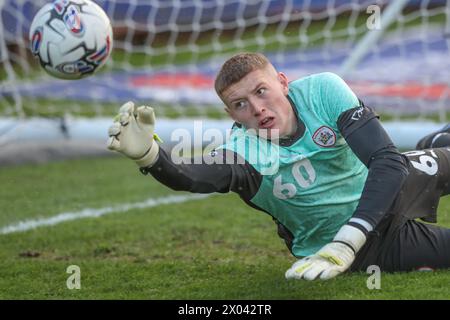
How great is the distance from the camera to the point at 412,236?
4078mm

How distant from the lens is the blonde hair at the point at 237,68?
3.82 metres

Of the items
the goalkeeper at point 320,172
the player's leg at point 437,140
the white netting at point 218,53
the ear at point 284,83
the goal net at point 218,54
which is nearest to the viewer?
the goalkeeper at point 320,172

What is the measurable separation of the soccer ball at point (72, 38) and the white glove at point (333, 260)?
2078 mm

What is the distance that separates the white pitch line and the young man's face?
2249mm

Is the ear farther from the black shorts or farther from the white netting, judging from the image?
the white netting

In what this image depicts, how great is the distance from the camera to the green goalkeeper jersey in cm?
385

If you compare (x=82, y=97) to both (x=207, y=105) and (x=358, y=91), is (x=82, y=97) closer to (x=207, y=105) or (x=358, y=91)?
(x=207, y=105)

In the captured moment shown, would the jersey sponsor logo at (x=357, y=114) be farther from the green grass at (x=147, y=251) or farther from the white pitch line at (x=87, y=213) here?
the white pitch line at (x=87, y=213)

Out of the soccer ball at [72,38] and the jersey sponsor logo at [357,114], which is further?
the soccer ball at [72,38]

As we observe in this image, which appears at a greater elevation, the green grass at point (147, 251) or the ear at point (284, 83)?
the ear at point (284, 83)

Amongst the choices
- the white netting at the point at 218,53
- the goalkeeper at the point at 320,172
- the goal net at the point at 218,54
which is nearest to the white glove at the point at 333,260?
the goalkeeper at the point at 320,172

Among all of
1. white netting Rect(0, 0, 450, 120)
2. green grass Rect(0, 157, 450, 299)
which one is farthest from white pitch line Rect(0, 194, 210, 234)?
white netting Rect(0, 0, 450, 120)

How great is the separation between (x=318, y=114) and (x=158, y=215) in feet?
7.43
